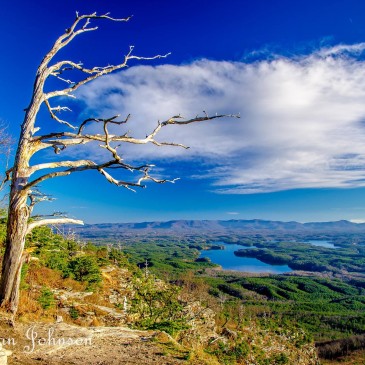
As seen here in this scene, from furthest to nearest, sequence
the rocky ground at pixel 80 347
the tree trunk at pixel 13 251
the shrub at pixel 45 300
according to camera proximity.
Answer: the shrub at pixel 45 300
the tree trunk at pixel 13 251
the rocky ground at pixel 80 347

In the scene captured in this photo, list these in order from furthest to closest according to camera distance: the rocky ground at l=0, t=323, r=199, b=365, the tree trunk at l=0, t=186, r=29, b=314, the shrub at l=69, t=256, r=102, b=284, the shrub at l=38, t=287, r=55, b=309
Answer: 1. the shrub at l=69, t=256, r=102, b=284
2. the shrub at l=38, t=287, r=55, b=309
3. the tree trunk at l=0, t=186, r=29, b=314
4. the rocky ground at l=0, t=323, r=199, b=365

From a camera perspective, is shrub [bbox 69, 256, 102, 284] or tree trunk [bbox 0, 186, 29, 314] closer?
tree trunk [bbox 0, 186, 29, 314]

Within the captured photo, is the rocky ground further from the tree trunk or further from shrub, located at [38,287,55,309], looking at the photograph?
shrub, located at [38,287,55,309]

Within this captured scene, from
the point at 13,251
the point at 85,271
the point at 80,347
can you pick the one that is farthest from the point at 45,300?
the point at 85,271

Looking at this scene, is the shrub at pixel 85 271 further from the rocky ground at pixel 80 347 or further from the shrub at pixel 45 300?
the rocky ground at pixel 80 347

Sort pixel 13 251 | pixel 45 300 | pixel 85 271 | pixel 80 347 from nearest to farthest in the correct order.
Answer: pixel 13 251 < pixel 80 347 < pixel 45 300 < pixel 85 271

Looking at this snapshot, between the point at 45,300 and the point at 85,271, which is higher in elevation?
the point at 45,300

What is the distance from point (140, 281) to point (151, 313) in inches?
224

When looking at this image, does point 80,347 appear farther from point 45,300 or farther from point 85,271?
point 85,271

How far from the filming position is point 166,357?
8.27 metres

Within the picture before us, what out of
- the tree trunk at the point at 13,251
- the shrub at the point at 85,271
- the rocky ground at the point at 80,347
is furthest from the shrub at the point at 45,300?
the shrub at the point at 85,271

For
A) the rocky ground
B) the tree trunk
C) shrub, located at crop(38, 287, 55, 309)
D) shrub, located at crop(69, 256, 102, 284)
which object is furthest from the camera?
shrub, located at crop(69, 256, 102, 284)

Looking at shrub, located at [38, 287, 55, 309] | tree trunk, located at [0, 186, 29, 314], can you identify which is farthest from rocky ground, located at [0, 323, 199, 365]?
shrub, located at [38, 287, 55, 309]

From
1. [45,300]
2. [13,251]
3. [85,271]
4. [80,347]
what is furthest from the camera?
[85,271]
